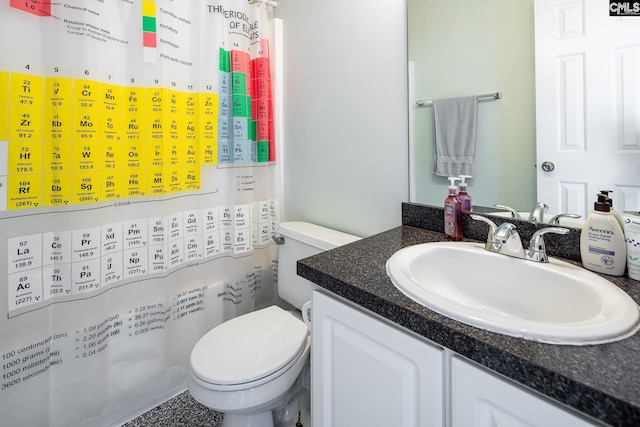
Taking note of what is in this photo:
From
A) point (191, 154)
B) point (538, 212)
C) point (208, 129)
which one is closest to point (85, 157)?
point (191, 154)

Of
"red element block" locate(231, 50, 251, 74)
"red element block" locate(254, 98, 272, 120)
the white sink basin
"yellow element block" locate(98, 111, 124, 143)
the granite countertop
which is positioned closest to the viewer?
the granite countertop

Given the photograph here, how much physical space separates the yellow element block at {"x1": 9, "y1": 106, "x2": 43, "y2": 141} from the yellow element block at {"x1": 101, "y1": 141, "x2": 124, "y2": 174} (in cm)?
19

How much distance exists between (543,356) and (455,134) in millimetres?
855

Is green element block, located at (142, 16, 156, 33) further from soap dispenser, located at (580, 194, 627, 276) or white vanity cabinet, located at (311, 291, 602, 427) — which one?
soap dispenser, located at (580, 194, 627, 276)

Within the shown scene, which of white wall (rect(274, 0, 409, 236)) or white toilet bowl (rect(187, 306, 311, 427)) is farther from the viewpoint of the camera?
white wall (rect(274, 0, 409, 236))

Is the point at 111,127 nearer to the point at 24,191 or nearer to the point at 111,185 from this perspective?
the point at 111,185

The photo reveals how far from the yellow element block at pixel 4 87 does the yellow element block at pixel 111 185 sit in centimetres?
34

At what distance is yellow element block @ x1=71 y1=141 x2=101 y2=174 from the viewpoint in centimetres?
116

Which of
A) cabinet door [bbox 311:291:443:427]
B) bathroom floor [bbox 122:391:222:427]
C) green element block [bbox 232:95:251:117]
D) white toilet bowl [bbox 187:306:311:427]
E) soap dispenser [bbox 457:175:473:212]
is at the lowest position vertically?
bathroom floor [bbox 122:391:222:427]

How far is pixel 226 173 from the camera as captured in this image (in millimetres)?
1568

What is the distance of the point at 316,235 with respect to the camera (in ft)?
4.72

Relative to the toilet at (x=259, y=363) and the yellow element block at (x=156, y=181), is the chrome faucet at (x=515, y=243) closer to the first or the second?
the toilet at (x=259, y=363)

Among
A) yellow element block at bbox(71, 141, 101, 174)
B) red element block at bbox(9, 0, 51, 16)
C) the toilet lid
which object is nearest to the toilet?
the toilet lid

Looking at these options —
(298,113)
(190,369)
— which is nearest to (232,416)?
(190,369)
